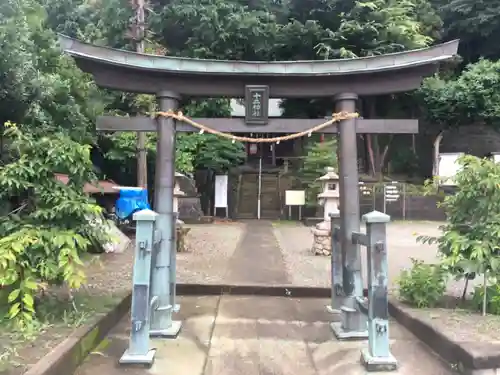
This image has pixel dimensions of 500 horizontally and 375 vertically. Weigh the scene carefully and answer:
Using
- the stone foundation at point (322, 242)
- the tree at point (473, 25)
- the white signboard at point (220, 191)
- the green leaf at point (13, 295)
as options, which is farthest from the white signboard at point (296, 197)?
the green leaf at point (13, 295)

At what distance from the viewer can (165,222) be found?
5371 millimetres

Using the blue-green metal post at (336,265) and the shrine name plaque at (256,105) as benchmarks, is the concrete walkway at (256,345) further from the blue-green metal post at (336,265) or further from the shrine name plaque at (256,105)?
the shrine name plaque at (256,105)

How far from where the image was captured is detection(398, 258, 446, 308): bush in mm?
5348

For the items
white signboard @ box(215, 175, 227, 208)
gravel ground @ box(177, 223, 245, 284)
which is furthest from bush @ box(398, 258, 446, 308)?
white signboard @ box(215, 175, 227, 208)

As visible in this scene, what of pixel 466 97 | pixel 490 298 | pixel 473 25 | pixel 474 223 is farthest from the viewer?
pixel 473 25

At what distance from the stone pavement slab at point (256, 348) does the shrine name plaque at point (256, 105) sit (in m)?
2.55

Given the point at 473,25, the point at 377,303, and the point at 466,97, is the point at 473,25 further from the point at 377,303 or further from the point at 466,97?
the point at 377,303

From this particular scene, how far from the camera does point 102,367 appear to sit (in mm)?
4156

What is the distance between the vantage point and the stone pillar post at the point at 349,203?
538 cm

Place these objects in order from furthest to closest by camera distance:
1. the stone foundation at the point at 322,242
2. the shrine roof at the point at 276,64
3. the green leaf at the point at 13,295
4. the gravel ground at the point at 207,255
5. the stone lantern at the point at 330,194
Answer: the stone lantern at the point at 330,194, the stone foundation at the point at 322,242, the gravel ground at the point at 207,255, the shrine roof at the point at 276,64, the green leaf at the point at 13,295

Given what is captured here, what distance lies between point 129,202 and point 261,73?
9469 millimetres

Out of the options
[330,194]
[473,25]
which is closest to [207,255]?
[330,194]

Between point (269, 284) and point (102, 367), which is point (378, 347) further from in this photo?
point (269, 284)

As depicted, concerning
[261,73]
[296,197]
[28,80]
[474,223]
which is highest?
[28,80]
